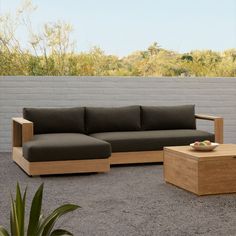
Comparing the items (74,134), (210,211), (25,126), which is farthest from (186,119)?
(210,211)

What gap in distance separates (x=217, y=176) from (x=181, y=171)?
1.21 feet

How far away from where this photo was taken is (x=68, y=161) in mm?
5867

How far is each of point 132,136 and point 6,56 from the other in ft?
10.4

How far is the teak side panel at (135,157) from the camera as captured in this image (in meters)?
6.51

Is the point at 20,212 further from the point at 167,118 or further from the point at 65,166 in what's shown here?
the point at 167,118

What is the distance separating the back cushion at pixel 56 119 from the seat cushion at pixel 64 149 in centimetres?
75

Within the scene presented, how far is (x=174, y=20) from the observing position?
9594 mm

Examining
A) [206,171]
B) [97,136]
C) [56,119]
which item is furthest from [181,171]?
[56,119]

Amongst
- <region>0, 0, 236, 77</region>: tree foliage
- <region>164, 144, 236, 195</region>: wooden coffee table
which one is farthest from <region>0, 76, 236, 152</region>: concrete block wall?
<region>164, 144, 236, 195</region>: wooden coffee table

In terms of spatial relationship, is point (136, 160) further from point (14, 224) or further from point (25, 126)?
point (14, 224)

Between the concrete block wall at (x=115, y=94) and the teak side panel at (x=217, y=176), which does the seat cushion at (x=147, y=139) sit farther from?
the teak side panel at (x=217, y=176)

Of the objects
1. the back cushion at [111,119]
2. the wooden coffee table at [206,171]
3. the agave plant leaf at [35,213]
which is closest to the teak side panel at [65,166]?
the wooden coffee table at [206,171]

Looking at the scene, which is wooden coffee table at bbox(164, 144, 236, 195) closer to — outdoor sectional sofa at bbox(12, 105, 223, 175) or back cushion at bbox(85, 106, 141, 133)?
outdoor sectional sofa at bbox(12, 105, 223, 175)

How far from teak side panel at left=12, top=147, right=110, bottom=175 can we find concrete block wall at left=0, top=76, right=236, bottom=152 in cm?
221
